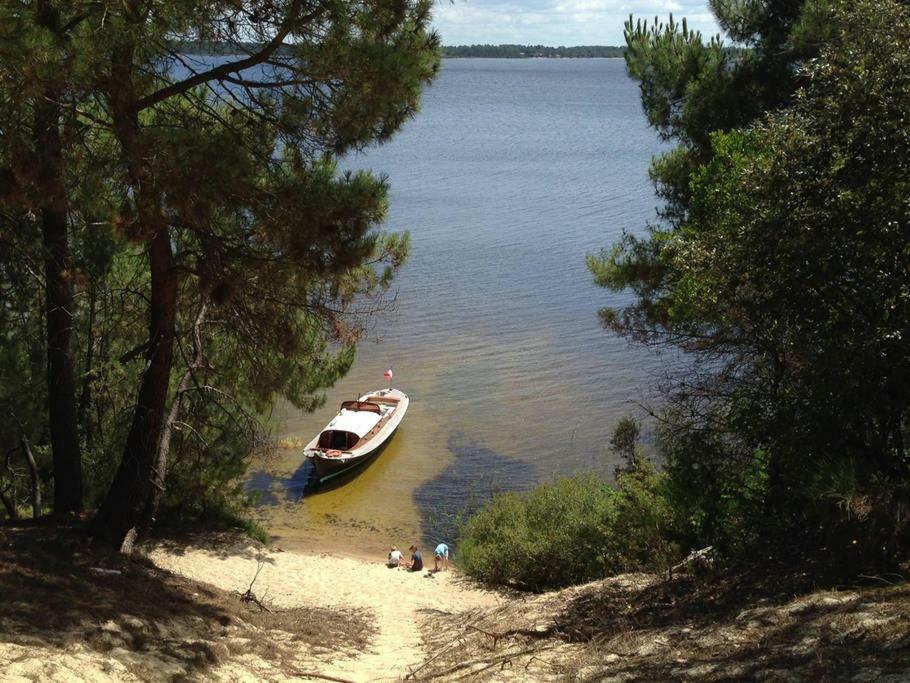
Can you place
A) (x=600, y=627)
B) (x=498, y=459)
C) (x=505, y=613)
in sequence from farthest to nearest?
(x=498, y=459) < (x=505, y=613) < (x=600, y=627)

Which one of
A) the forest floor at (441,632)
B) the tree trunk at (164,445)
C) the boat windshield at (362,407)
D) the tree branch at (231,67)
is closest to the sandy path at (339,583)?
the forest floor at (441,632)

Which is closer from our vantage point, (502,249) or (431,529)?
(431,529)

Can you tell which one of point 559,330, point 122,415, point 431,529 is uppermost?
point 122,415

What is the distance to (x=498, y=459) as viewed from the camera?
81.3 feet

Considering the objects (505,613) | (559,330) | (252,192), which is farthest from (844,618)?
(559,330)

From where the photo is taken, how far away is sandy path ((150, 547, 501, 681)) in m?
13.8

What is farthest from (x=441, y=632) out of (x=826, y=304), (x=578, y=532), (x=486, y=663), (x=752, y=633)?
(x=826, y=304)

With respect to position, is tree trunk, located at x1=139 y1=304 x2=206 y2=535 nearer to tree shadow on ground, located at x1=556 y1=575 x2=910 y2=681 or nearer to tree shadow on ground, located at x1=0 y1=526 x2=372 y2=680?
tree shadow on ground, located at x1=0 y1=526 x2=372 y2=680

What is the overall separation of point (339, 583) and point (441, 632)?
267 inches

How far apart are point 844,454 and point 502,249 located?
3382cm

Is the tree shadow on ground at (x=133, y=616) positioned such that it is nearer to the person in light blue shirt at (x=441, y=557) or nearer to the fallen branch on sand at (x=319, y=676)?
the fallen branch on sand at (x=319, y=676)

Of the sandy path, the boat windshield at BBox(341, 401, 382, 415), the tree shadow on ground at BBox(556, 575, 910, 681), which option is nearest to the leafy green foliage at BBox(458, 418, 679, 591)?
the sandy path

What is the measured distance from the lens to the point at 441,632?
1035 cm

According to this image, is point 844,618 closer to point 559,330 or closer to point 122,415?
point 122,415
